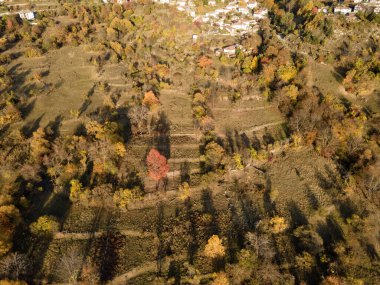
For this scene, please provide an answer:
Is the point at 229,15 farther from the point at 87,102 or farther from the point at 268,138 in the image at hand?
the point at 87,102

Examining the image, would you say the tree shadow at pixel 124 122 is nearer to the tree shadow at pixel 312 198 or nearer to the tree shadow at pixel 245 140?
the tree shadow at pixel 245 140

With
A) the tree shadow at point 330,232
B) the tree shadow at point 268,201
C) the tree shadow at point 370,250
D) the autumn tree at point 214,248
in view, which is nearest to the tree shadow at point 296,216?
the tree shadow at point 330,232

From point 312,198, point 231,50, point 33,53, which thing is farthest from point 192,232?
point 33,53

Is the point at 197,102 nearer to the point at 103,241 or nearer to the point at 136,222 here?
the point at 136,222

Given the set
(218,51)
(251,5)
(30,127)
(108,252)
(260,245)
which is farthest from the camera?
(251,5)

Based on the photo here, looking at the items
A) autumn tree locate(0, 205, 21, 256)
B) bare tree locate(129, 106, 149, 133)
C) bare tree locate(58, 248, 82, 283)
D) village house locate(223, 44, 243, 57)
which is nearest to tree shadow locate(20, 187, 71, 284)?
autumn tree locate(0, 205, 21, 256)

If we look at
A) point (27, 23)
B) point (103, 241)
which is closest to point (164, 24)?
point (27, 23)
